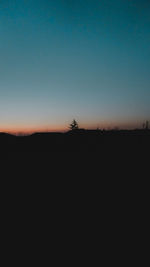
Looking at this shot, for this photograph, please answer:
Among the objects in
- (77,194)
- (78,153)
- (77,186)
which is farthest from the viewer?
(78,153)

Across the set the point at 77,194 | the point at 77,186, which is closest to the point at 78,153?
the point at 77,186

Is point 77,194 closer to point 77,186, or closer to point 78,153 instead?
point 77,186

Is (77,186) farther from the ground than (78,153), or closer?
closer

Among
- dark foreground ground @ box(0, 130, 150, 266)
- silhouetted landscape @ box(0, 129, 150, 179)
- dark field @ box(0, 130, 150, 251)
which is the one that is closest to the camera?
dark foreground ground @ box(0, 130, 150, 266)

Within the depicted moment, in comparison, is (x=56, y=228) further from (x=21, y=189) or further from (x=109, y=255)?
(x=21, y=189)

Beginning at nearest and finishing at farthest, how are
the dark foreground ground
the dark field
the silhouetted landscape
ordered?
the dark foreground ground, the dark field, the silhouetted landscape

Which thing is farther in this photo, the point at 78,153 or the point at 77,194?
the point at 78,153

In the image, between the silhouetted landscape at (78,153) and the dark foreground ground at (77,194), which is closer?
the dark foreground ground at (77,194)

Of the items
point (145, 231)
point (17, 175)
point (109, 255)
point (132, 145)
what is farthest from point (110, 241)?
point (132, 145)

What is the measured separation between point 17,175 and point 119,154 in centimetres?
1026

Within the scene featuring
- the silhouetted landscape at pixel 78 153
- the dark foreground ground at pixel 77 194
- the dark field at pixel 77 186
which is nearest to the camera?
the dark foreground ground at pixel 77 194

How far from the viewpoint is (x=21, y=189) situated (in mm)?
16516

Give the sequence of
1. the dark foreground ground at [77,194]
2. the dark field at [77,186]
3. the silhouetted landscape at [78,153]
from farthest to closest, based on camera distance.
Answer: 1. the silhouetted landscape at [78,153]
2. the dark field at [77,186]
3. the dark foreground ground at [77,194]

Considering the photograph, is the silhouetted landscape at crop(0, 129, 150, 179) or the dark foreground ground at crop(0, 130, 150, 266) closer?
the dark foreground ground at crop(0, 130, 150, 266)
